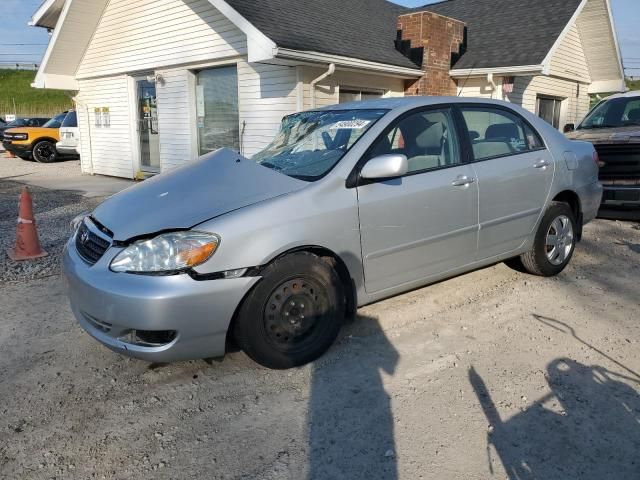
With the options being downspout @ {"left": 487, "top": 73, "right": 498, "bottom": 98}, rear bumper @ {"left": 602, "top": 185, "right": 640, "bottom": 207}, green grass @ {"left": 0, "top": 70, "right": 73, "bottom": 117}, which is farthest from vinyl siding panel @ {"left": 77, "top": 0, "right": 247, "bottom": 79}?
green grass @ {"left": 0, "top": 70, "right": 73, "bottom": 117}

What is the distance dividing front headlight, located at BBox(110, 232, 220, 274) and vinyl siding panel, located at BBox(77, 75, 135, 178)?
37.0 ft

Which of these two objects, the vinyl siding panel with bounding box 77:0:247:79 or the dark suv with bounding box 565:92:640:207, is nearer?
the dark suv with bounding box 565:92:640:207

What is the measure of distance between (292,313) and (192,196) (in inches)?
38.1

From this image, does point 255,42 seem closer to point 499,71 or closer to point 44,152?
point 499,71

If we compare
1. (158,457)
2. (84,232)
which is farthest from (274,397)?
(84,232)

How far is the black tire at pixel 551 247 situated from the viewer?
15.8 ft

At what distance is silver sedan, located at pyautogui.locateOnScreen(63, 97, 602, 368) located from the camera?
2943mm

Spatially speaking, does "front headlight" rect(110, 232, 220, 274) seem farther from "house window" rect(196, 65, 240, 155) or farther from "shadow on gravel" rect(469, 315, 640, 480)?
"house window" rect(196, 65, 240, 155)

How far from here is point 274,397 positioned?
3059mm

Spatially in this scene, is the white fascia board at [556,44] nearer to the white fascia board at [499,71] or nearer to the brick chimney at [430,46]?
the white fascia board at [499,71]

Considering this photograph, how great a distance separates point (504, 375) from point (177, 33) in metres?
10.4

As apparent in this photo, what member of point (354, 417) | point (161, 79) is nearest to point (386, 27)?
point (161, 79)

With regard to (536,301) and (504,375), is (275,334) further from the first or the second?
(536,301)

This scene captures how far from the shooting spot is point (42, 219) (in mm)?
8328
